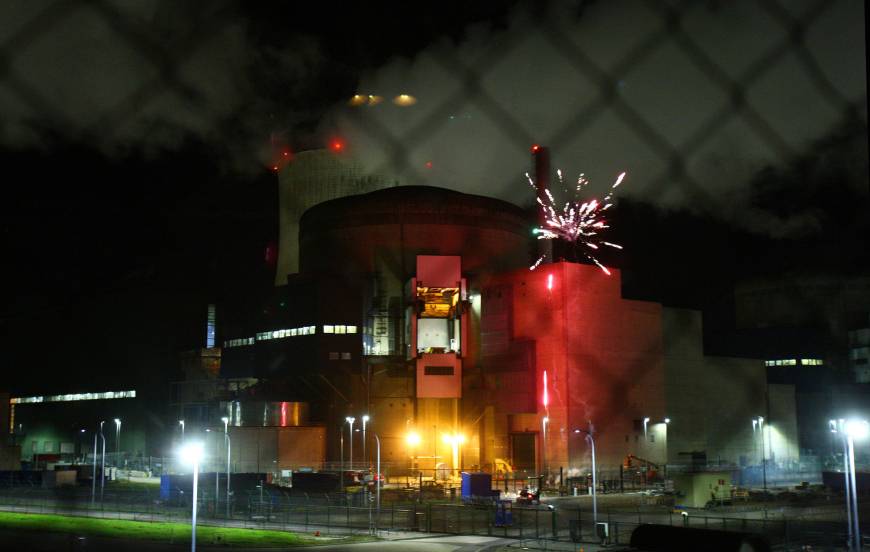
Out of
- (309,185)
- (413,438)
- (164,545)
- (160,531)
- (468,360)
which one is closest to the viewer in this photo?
(164,545)

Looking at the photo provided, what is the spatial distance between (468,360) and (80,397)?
52.4m

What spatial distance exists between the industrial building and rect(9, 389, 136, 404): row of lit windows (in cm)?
1459

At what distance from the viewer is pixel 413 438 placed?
247ft

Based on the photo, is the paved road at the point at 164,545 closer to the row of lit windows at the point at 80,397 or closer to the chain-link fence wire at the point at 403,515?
the chain-link fence wire at the point at 403,515

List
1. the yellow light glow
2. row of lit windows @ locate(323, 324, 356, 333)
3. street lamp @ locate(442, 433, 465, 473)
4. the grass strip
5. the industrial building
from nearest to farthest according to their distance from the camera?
the grass strip < the industrial building < the yellow light glow < street lamp @ locate(442, 433, 465, 473) < row of lit windows @ locate(323, 324, 356, 333)

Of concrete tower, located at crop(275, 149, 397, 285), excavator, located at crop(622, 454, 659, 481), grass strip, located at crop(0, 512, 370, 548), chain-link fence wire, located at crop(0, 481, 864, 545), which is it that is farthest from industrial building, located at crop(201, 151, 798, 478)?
grass strip, located at crop(0, 512, 370, 548)

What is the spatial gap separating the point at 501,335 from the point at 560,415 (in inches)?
373

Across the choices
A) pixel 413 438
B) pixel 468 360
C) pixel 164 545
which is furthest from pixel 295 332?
pixel 164 545

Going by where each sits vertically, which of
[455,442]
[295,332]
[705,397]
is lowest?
[455,442]

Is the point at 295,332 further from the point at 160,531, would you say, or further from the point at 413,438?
the point at 160,531

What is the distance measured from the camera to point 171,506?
47.6 m

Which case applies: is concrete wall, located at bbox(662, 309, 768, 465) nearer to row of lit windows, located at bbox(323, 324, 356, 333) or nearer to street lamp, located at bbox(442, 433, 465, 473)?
street lamp, located at bbox(442, 433, 465, 473)

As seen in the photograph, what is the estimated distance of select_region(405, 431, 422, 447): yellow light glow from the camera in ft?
247

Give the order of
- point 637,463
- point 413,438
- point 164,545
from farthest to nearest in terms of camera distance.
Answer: point 413,438, point 637,463, point 164,545
